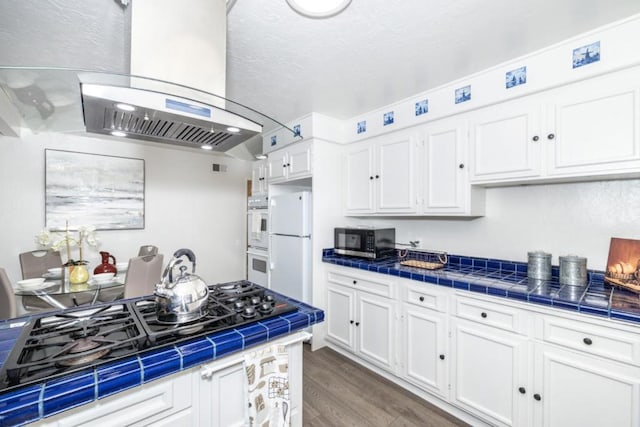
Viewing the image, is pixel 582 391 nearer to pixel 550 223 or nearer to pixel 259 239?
pixel 550 223

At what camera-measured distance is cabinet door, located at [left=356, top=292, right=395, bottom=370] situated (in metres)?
2.28

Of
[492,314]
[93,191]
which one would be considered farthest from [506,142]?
[93,191]

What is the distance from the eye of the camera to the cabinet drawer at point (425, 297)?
195 centimetres

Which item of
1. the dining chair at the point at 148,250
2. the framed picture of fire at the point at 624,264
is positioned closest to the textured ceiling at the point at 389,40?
the framed picture of fire at the point at 624,264

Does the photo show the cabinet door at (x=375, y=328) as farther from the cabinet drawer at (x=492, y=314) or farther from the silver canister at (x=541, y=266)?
the silver canister at (x=541, y=266)

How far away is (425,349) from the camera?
6.71 ft

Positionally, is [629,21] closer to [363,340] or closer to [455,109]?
[455,109]

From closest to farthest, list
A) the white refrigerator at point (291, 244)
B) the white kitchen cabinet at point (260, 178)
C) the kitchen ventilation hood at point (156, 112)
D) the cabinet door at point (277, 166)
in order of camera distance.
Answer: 1. the kitchen ventilation hood at point (156, 112)
2. the white refrigerator at point (291, 244)
3. the cabinet door at point (277, 166)
4. the white kitchen cabinet at point (260, 178)

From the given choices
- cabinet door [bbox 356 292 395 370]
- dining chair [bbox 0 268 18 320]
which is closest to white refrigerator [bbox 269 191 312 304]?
cabinet door [bbox 356 292 395 370]

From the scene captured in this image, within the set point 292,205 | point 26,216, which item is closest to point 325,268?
point 292,205

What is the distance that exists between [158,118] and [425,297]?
1.96 metres

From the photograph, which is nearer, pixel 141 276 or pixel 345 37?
pixel 345 37

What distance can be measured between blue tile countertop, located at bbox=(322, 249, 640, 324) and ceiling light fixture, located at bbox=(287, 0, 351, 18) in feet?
5.65

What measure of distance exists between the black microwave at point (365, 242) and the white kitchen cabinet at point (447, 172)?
0.48 metres
